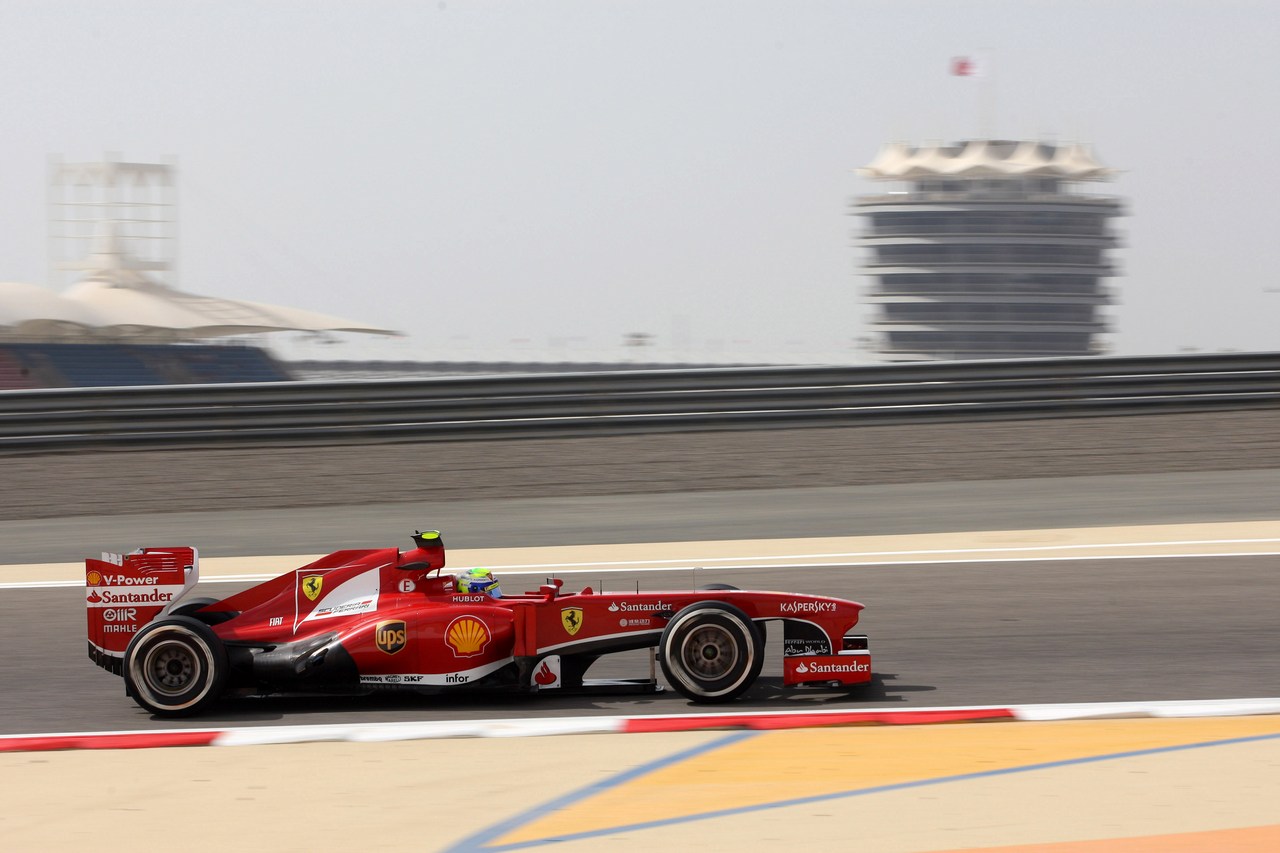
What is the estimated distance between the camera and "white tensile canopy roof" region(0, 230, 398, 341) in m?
53.8

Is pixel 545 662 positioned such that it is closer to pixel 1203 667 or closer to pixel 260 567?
pixel 1203 667

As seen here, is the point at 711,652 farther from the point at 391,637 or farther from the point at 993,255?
the point at 993,255

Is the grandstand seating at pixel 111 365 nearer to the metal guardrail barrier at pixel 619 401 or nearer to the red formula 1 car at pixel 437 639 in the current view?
the metal guardrail barrier at pixel 619 401

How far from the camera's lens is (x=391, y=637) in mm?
5801

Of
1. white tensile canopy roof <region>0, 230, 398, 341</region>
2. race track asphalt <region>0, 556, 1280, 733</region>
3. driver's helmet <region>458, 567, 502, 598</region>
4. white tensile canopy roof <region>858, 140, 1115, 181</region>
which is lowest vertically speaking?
race track asphalt <region>0, 556, 1280, 733</region>

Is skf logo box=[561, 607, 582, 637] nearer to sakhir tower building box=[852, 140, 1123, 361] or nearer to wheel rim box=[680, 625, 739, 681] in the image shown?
wheel rim box=[680, 625, 739, 681]

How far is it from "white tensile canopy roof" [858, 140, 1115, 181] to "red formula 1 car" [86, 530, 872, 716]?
83.0 meters

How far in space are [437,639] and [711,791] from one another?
171 centimetres

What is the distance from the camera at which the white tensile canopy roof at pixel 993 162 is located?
279ft

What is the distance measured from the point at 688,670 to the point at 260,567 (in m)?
4.76

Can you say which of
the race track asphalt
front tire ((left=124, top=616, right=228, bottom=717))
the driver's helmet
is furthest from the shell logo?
front tire ((left=124, top=616, right=228, bottom=717))

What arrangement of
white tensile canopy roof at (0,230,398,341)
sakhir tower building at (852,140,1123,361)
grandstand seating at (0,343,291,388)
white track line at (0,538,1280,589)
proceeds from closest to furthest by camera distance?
white track line at (0,538,1280,589) → grandstand seating at (0,343,291,388) → white tensile canopy roof at (0,230,398,341) → sakhir tower building at (852,140,1123,361)

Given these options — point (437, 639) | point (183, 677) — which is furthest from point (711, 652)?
point (183, 677)

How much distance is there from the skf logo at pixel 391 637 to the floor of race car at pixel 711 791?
1.87 feet
